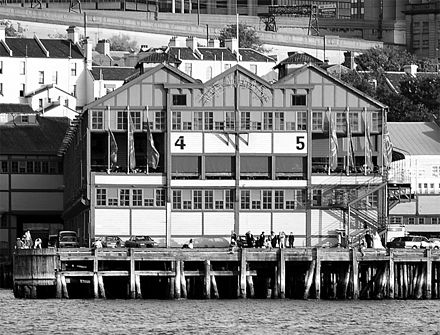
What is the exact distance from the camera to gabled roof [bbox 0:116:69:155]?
497ft

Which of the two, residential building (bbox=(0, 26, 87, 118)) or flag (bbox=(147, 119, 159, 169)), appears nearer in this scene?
flag (bbox=(147, 119, 159, 169))

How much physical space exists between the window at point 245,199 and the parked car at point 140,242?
20.9ft

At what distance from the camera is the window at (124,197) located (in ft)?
407

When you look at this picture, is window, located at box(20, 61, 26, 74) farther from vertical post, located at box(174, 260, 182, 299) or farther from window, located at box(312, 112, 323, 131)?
vertical post, located at box(174, 260, 182, 299)

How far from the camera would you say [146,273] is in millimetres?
107688

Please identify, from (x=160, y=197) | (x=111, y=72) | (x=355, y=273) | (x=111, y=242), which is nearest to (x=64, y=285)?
(x=111, y=242)

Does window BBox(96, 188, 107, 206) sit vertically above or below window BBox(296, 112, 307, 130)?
below

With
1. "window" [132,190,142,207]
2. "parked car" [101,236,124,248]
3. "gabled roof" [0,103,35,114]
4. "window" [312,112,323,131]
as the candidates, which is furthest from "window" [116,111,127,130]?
"gabled roof" [0,103,35,114]

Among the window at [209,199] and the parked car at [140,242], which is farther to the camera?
the window at [209,199]

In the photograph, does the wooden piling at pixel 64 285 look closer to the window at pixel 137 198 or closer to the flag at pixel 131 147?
the window at pixel 137 198

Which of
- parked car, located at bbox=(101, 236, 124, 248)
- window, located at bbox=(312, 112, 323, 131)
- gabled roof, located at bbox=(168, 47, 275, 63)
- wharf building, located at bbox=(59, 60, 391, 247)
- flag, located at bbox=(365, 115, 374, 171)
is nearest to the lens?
parked car, located at bbox=(101, 236, 124, 248)

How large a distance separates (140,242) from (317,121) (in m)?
15.2

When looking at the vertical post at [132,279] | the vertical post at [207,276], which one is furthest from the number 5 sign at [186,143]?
the vertical post at [132,279]

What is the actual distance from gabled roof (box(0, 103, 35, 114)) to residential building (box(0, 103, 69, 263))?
12128 millimetres
